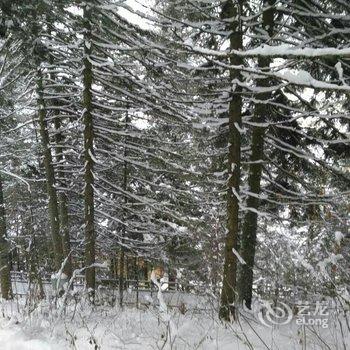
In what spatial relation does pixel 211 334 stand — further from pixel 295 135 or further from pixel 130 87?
pixel 130 87

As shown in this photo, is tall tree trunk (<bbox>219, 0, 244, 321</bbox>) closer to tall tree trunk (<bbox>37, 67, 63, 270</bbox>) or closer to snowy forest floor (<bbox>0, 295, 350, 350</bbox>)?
snowy forest floor (<bbox>0, 295, 350, 350</bbox>)

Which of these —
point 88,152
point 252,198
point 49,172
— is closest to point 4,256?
point 49,172

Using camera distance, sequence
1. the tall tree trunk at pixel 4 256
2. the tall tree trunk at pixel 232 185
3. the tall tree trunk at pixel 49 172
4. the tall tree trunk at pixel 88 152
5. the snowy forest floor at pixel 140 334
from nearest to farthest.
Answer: the snowy forest floor at pixel 140 334
the tall tree trunk at pixel 232 185
the tall tree trunk at pixel 88 152
the tall tree trunk at pixel 49 172
the tall tree trunk at pixel 4 256

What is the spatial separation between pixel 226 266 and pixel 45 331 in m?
3.62

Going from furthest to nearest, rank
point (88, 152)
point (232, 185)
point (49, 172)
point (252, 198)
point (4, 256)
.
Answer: point (4, 256), point (49, 172), point (88, 152), point (252, 198), point (232, 185)

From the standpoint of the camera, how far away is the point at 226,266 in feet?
24.4

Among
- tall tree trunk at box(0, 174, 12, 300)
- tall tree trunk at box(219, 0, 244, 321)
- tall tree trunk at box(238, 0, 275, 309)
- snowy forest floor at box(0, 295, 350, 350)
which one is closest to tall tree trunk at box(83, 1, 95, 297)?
tall tree trunk at box(0, 174, 12, 300)

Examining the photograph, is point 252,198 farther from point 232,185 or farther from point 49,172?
point 49,172

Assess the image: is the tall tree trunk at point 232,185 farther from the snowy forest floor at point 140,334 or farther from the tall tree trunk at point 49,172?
the tall tree trunk at point 49,172

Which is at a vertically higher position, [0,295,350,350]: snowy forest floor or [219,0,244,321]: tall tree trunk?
[219,0,244,321]: tall tree trunk

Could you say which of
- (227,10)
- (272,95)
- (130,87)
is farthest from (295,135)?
(130,87)

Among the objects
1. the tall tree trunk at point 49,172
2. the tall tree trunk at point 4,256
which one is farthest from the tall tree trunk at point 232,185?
the tall tree trunk at point 4,256

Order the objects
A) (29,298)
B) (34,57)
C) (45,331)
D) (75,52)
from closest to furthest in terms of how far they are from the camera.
Answer: (45,331) → (29,298) → (34,57) → (75,52)

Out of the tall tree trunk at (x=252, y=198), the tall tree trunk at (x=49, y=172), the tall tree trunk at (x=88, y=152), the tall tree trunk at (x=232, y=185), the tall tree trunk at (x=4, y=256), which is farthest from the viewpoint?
the tall tree trunk at (x=4, y=256)
